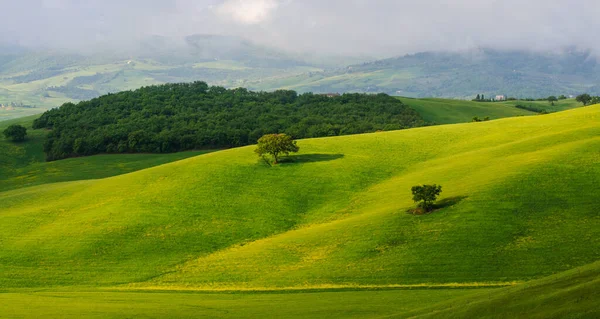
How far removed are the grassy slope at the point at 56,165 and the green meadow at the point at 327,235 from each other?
34.2 m

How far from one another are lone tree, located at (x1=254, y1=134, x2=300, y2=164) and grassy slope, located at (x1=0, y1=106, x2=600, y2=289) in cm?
244

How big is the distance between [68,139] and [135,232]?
11173 cm

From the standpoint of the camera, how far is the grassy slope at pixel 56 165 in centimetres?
13988

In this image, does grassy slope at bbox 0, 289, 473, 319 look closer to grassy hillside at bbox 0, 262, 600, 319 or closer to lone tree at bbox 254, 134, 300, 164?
grassy hillside at bbox 0, 262, 600, 319

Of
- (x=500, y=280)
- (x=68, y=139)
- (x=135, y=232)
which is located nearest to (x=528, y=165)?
(x=500, y=280)

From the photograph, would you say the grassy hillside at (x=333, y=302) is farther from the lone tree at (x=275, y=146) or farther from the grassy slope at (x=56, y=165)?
the grassy slope at (x=56, y=165)

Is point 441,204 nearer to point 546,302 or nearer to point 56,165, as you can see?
point 546,302

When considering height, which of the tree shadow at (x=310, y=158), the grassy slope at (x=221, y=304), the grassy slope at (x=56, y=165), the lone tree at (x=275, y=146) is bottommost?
the grassy slope at (x=221, y=304)

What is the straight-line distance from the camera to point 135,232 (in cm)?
7819

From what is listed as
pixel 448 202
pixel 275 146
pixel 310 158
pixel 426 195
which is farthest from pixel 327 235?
pixel 310 158

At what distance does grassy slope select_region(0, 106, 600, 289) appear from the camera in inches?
2418

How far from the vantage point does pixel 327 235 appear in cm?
7088

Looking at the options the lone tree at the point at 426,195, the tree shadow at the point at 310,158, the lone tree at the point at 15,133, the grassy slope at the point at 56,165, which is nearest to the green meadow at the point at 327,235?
the tree shadow at the point at 310,158

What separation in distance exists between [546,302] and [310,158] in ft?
239
